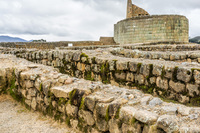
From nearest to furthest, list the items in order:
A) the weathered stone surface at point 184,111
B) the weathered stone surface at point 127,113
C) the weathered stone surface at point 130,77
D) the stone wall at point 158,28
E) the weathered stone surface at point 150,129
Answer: the weathered stone surface at point 150,129 → the weathered stone surface at point 184,111 → the weathered stone surface at point 127,113 → the weathered stone surface at point 130,77 → the stone wall at point 158,28

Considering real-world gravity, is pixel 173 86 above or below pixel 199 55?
below

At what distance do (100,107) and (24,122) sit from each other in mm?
1815

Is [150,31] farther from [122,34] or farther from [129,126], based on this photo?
[129,126]

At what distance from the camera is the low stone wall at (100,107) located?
72.1 inches

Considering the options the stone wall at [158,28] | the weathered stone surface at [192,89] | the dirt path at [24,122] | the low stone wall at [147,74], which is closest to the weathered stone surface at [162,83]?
the low stone wall at [147,74]

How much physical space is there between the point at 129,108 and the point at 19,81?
10.5ft

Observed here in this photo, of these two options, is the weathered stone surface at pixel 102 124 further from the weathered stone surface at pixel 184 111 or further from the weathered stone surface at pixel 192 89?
the weathered stone surface at pixel 192 89

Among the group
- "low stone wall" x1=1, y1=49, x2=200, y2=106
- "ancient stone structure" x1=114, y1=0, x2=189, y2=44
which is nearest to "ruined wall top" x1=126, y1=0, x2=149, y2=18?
"ancient stone structure" x1=114, y1=0, x2=189, y2=44

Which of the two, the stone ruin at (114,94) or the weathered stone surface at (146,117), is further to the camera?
the stone ruin at (114,94)

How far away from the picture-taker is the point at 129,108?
6.98 ft

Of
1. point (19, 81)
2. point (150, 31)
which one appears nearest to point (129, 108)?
point (19, 81)

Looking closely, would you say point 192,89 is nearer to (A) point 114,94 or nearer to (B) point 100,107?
(A) point 114,94

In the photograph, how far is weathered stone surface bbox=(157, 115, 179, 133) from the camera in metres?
1.67

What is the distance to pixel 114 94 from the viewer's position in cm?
265
